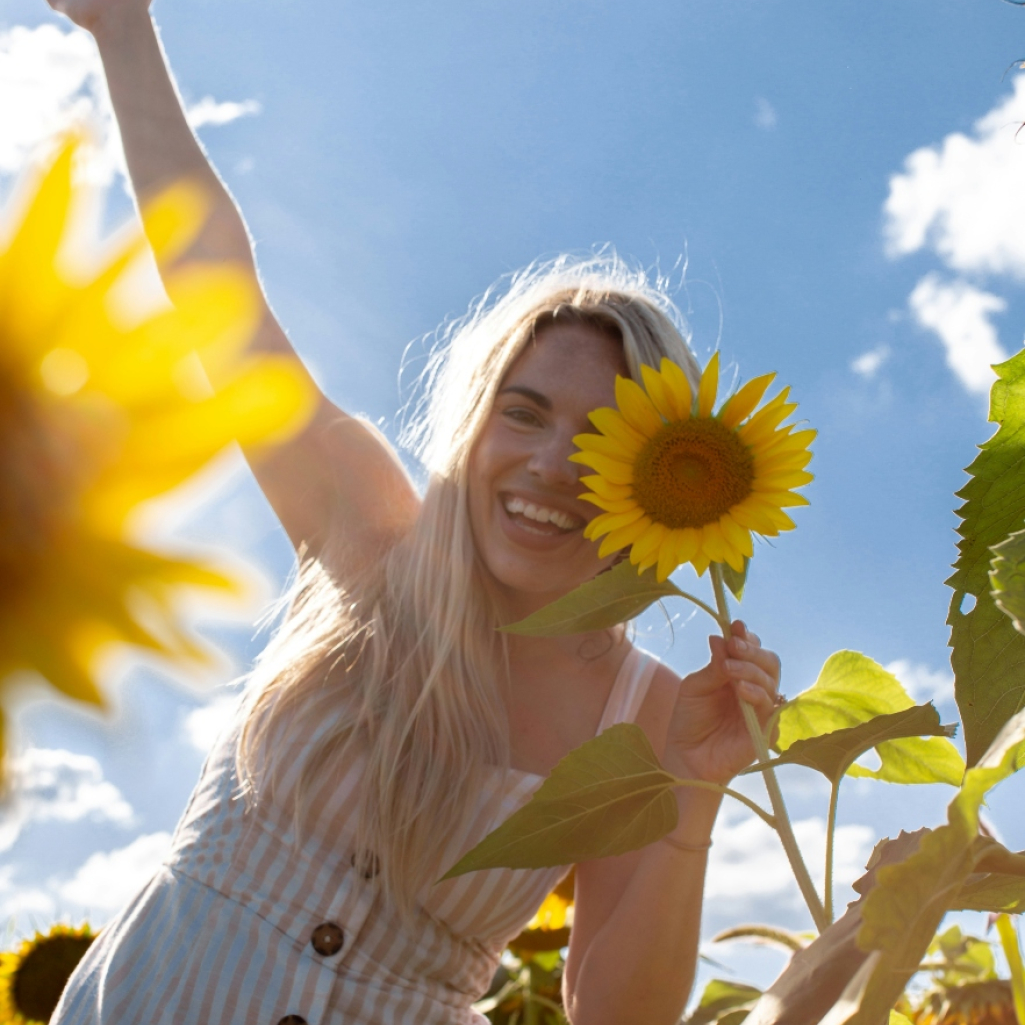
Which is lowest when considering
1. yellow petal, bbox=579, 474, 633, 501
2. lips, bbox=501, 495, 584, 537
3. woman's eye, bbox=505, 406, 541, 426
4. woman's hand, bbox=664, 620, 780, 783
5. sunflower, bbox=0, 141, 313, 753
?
sunflower, bbox=0, 141, 313, 753

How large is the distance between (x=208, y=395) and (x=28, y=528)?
23 millimetres

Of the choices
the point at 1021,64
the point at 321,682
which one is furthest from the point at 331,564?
the point at 1021,64

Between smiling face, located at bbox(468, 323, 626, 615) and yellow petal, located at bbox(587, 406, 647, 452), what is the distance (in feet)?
1.90

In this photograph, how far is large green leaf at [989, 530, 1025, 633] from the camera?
9.3 inches

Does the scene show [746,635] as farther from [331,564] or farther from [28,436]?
[331,564]

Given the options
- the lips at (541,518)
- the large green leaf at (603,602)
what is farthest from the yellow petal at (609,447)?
the lips at (541,518)

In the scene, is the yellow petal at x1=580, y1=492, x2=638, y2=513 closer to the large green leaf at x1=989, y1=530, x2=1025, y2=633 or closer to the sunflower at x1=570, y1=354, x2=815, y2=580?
the sunflower at x1=570, y1=354, x2=815, y2=580

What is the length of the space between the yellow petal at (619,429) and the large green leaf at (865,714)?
19 cm

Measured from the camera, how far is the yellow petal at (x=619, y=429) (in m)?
0.66

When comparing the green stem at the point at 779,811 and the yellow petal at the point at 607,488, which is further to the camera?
the yellow petal at the point at 607,488

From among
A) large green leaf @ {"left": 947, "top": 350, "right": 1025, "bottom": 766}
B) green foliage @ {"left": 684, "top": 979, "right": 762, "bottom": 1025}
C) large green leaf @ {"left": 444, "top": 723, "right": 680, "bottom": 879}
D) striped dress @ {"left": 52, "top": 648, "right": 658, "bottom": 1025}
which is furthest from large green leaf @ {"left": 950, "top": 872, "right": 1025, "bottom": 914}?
striped dress @ {"left": 52, "top": 648, "right": 658, "bottom": 1025}

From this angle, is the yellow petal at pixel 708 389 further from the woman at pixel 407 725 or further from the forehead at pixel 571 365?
the forehead at pixel 571 365

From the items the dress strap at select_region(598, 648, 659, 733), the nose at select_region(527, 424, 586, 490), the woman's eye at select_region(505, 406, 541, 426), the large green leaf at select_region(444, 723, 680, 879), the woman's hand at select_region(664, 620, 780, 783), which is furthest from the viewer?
the dress strap at select_region(598, 648, 659, 733)

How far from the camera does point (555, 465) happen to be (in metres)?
1.26
